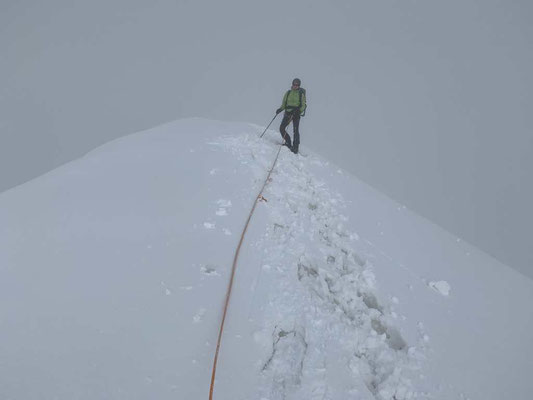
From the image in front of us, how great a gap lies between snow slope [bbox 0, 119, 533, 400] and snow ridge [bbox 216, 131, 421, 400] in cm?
2

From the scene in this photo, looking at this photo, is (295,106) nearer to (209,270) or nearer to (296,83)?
(296,83)

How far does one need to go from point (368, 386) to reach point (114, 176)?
4.52 m

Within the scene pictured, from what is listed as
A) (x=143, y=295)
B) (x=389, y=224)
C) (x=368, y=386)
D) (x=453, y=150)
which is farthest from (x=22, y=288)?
(x=453, y=150)

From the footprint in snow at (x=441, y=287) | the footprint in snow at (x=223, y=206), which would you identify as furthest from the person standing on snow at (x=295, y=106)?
the footprint in snow at (x=441, y=287)

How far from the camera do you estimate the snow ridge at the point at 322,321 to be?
293 centimetres

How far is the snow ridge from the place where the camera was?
9.61 feet

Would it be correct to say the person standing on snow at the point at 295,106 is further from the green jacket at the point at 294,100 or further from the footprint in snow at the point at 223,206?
the footprint in snow at the point at 223,206

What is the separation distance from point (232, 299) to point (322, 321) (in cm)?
90

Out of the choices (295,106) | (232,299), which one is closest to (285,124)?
(295,106)

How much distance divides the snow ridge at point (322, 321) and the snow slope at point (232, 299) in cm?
2

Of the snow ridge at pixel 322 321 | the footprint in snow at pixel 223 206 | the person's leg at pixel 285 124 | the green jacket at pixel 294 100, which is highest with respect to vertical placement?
the green jacket at pixel 294 100

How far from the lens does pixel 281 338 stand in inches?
125

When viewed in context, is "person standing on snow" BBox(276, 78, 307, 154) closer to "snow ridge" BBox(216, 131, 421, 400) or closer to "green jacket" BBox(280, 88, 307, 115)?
"green jacket" BBox(280, 88, 307, 115)

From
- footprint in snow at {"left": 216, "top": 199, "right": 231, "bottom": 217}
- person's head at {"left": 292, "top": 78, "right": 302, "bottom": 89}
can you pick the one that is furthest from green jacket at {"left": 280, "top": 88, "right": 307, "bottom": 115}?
footprint in snow at {"left": 216, "top": 199, "right": 231, "bottom": 217}
